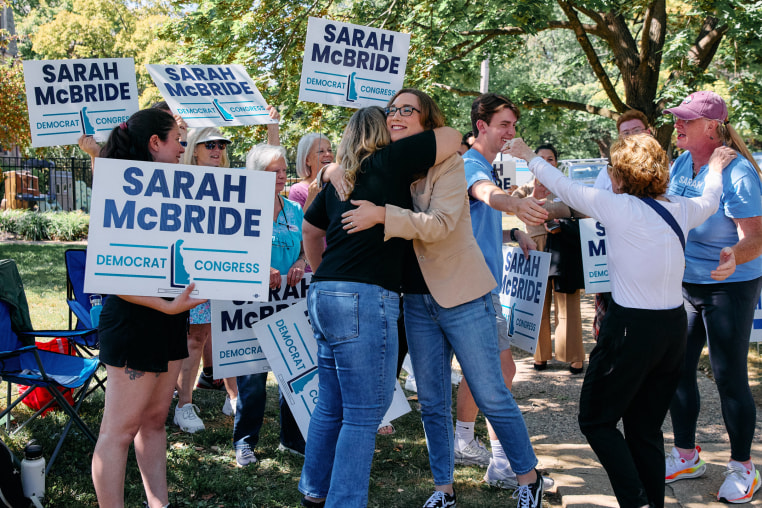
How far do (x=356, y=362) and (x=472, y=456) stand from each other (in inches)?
68.0

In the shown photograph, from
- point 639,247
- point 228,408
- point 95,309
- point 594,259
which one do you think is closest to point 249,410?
point 228,408

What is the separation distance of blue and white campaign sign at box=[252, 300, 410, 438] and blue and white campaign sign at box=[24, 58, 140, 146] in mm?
1992

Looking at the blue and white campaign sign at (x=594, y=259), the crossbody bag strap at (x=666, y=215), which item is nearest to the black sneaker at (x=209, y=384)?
the blue and white campaign sign at (x=594, y=259)

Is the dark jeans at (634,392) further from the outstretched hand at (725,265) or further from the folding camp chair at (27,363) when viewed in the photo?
the folding camp chair at (27,363)

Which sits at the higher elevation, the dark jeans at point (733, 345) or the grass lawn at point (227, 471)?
the dark jeans at point (733, 345)

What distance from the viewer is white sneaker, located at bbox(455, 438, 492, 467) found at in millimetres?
4332

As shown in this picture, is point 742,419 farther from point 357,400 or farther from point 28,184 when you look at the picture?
point 28,184

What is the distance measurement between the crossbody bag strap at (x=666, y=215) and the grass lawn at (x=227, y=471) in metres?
1.71

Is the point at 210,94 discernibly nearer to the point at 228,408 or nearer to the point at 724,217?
the point at 228,408

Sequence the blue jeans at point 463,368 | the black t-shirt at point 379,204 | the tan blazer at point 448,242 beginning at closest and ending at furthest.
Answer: the black t-shirt at point 379,204 → the tan blazer at point 448,242 → the blue jeans at point 463,368

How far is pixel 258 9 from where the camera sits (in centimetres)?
862

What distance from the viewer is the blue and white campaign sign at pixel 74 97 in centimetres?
482

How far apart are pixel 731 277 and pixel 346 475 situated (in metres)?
2.40

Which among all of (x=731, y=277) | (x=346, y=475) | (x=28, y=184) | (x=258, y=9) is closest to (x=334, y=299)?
(x=346, y=475)
